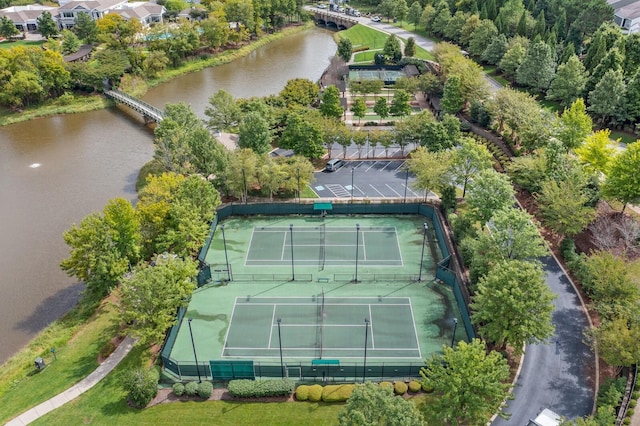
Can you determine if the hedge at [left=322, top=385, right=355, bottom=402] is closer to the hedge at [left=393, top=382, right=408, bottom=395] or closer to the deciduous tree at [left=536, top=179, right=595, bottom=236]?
the hedge at [left=393, top=382, right=408, bottom=395]

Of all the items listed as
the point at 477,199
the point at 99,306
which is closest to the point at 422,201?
the point at 477,199

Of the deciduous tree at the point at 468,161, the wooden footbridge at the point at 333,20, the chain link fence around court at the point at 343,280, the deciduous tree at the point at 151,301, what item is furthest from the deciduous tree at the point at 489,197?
the wooden footbridge at the point at 333,20

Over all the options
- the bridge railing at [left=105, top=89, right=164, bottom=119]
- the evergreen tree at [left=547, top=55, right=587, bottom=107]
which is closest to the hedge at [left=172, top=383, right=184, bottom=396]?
the bridge railing at [left=105, top=89, right=164, bottom=119]

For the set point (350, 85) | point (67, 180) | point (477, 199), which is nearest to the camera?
point (477, 199)

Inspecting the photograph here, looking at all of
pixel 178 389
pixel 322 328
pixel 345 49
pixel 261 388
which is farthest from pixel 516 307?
pixel 345 49

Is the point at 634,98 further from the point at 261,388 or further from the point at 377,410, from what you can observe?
the point at 261,388

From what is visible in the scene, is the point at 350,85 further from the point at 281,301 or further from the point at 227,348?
the point at 227,348
